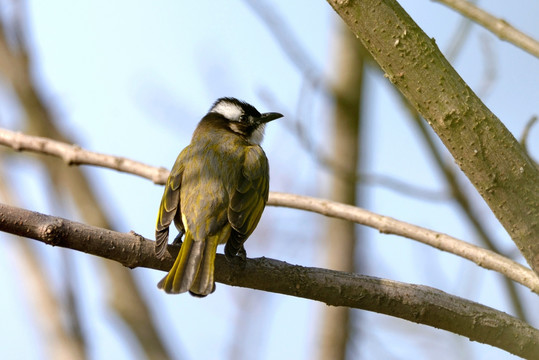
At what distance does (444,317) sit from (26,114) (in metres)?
7.57

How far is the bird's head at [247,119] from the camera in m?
6.83

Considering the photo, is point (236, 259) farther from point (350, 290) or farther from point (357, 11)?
point (357, 11)

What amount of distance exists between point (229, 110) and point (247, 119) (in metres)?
0.24

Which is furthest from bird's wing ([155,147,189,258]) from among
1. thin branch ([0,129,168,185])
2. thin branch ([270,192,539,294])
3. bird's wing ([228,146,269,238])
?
thin branch ([270,192,539,294])

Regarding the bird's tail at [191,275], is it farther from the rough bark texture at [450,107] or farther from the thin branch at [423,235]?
the rough bark texture at [450,107]

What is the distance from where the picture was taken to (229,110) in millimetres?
7035

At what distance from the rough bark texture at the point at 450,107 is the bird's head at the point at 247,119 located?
11.2 ft

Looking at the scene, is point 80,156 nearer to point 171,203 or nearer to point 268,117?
point 171,203

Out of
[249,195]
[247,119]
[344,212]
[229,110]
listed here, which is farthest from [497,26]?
[229,110]

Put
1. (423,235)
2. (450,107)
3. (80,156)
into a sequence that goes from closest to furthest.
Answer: (450,107)
(423,235)
(80,156)

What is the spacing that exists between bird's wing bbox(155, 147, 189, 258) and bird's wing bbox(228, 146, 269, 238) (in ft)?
1.23

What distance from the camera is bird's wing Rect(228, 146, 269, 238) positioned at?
15.9ft

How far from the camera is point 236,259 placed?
4.15 metres

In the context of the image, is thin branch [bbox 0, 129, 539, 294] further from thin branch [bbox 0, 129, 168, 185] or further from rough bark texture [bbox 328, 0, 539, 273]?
rough bark texture [bbox 328, 0, 539, 273]
